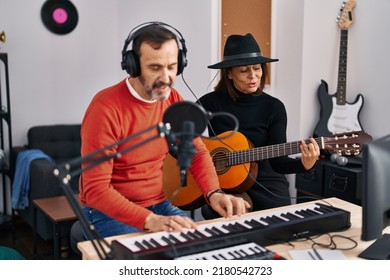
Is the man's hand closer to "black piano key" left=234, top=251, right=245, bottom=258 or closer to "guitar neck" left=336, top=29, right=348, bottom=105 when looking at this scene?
"black piano key" left=234, top=251, right=245, bottom=258

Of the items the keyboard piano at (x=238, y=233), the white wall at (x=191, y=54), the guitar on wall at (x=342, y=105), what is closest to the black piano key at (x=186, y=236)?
the keyboard piano at (x=238, y=233)

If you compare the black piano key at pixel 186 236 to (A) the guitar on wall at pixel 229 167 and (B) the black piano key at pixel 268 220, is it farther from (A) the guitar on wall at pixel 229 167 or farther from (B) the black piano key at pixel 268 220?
(A) the guitar on wall at pixel 229 167

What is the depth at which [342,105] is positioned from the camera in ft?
12.6

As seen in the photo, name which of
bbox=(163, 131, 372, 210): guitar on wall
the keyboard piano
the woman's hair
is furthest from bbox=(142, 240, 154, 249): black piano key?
the woman's hair

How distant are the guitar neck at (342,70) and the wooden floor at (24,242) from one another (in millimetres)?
2354

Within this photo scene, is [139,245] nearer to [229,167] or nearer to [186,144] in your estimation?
[186,144]

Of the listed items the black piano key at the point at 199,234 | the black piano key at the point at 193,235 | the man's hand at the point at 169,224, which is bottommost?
the black piano key at the point at 199,234

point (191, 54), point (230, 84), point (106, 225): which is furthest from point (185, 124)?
point (191, 54)

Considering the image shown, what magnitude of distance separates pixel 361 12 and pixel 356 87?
1.93 ft

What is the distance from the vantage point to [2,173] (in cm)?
430

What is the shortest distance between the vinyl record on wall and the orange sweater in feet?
9.91

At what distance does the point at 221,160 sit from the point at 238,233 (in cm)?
115

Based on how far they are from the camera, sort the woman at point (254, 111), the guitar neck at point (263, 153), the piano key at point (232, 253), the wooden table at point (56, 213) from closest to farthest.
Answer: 1. the piano key at point (232, 253)
2. the guitar neck at point (263, 153)
3. the woman at point (254, 111)
4. the wooden table at point (56, 213)

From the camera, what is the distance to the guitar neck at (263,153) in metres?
2.38
